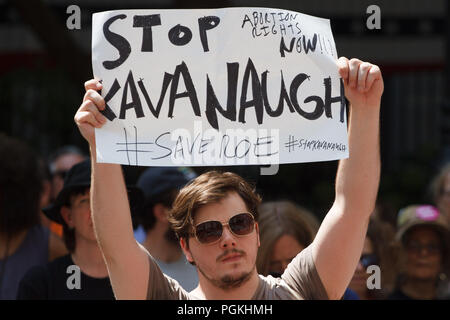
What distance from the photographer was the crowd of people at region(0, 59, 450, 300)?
2811 millimetres

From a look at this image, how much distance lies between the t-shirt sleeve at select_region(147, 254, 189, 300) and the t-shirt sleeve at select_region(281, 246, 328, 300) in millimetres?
339

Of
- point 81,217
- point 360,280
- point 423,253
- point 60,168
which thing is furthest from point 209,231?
point 60,168

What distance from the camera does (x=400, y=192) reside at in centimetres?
864

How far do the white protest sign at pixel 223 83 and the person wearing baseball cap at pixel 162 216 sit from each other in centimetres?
125

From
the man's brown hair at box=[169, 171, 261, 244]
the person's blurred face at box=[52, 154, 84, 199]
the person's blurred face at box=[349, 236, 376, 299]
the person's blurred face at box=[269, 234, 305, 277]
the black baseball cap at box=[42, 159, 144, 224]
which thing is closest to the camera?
the man's brown hair at box=[169, 171, 261, 244]

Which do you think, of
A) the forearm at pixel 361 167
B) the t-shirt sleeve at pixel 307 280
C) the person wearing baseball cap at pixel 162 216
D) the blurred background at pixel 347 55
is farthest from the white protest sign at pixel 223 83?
the blurred background at pixel 347 55

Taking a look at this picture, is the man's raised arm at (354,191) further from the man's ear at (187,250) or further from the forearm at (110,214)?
the forearm at (110,214)

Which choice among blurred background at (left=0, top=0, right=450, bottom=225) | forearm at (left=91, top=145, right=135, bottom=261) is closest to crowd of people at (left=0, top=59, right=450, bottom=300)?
forearm at (left=91, top=145, right=135, bottom=261)

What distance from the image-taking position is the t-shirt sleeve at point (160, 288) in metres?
2.81

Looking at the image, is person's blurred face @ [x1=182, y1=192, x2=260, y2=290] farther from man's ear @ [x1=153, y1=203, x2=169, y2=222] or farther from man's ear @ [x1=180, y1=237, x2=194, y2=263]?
man's ear @ [x1=153, y1=203, x2=169, y2=222]

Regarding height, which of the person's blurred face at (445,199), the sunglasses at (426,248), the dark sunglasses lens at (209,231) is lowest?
the sunglasses at (426,248)
